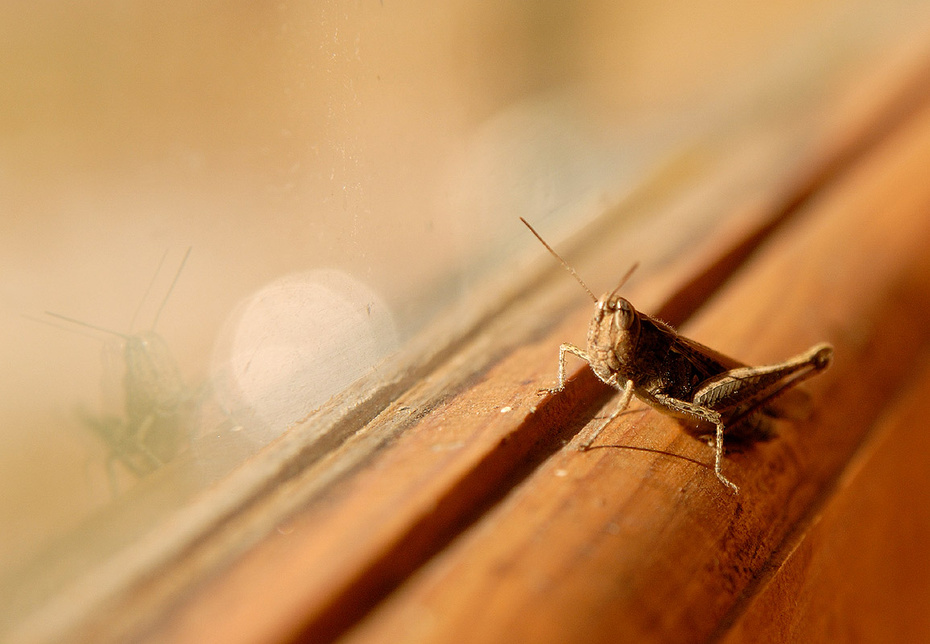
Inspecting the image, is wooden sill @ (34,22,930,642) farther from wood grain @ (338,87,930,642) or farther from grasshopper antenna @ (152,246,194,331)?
grasshopper antenna @ (152,246,194,331)

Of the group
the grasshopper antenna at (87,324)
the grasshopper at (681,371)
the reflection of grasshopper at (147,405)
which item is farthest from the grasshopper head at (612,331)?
the grasshopper antenna at (87,324)

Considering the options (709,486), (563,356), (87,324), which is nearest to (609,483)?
(709,486)

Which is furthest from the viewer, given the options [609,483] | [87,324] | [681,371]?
[681,371]

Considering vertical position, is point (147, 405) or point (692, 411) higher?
point (147, 405)

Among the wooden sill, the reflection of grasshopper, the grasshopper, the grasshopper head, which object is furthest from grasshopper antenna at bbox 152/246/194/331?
the grasshopper head

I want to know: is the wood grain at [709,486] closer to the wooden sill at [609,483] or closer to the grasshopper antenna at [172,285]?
the wooden sill at [609,483]

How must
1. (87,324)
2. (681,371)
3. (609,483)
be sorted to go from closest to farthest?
(609,483), (87,324), (681,371)

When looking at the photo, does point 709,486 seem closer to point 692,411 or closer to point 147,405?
point 692,411
